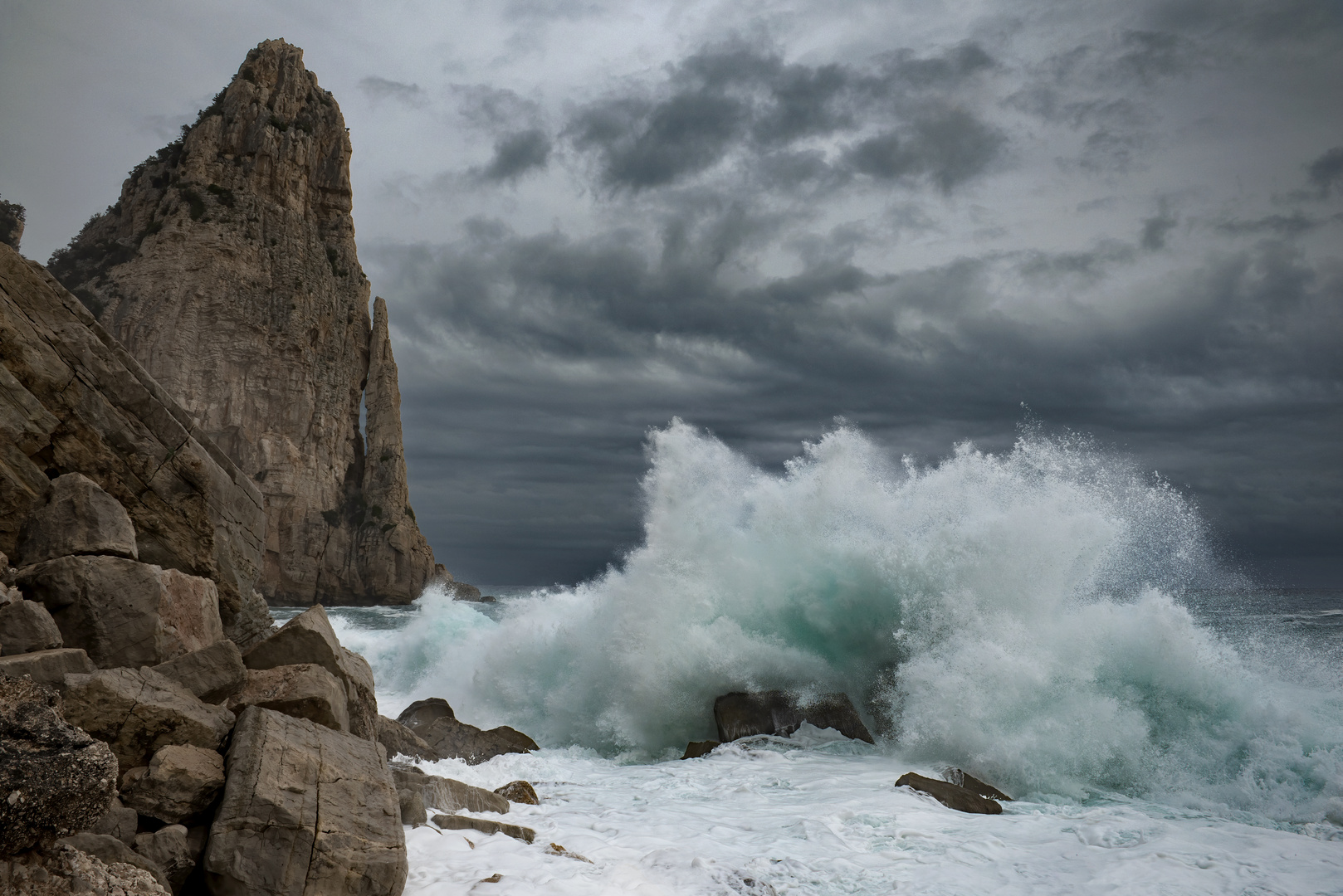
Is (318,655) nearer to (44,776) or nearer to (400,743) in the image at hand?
(400,743)

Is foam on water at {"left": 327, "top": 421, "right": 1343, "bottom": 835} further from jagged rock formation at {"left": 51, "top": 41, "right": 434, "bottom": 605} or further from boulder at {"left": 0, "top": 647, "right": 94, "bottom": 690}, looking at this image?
jagged rock formation at {"left": 51, "top": 41, "right": 434, "bottom": 605}

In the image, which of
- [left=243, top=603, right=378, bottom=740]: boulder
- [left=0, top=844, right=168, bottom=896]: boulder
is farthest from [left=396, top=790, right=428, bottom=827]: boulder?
[left=0, top=844, right=168, bottom=896]: boulder

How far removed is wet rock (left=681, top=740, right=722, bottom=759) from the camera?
8.30 m

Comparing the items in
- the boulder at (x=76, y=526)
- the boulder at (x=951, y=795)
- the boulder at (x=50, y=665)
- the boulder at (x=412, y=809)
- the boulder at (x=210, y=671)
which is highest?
the boulder at (x=76, y=526)

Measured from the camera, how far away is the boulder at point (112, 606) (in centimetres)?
397

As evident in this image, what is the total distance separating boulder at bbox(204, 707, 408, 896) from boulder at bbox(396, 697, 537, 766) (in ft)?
13.8

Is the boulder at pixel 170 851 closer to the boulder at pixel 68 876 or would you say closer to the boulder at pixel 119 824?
the boulder at pixel 119 824

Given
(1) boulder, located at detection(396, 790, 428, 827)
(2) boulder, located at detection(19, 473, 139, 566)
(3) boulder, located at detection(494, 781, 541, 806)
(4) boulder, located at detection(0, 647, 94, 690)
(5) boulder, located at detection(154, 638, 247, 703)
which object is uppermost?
(2) boulder, located at detection(19, 473, 139, 566)

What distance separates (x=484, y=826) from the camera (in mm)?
4641

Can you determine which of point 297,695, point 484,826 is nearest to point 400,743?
point 484,826

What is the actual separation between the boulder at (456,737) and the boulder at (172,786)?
14.7 ft

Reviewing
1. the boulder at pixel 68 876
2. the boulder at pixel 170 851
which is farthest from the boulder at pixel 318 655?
the boulder at pixel 68 876

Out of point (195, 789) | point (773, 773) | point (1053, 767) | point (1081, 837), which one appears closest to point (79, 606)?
point (195, 789)

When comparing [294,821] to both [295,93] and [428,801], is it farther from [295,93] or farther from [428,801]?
[295,93]
